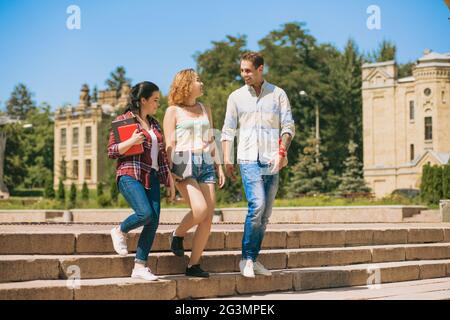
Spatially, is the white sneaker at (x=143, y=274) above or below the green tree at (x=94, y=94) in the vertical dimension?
below

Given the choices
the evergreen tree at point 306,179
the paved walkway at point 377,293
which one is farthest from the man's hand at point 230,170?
the evergreen tree at point 306,179

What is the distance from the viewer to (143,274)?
7.21 m

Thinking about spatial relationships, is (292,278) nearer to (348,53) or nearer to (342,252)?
(342,252)

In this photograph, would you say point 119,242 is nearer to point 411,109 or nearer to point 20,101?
point 411,109

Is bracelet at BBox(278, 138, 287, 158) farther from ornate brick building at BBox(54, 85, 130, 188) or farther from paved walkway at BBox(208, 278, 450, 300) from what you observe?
ornate brick building at BBox(54, 85, 130, 188)

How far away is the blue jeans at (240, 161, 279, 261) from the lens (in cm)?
779

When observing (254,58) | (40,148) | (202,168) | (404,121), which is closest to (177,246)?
(202,168)

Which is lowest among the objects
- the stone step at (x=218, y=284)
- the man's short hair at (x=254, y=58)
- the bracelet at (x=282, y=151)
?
the stone step at (x=218, y=284)

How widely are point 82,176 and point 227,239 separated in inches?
2829

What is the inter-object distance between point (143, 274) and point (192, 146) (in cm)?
143

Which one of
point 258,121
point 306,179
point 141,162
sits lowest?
point 141,162

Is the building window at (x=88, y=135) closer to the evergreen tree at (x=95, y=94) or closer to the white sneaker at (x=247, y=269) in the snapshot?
the evergreen tree at (x=95, y=94)

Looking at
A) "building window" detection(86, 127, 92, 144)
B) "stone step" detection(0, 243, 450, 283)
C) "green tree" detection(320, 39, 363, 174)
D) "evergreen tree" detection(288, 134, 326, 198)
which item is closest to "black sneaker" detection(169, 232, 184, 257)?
"stone step" detection(0, 243, 450, 283)

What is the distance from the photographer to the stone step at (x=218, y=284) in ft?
21.8
